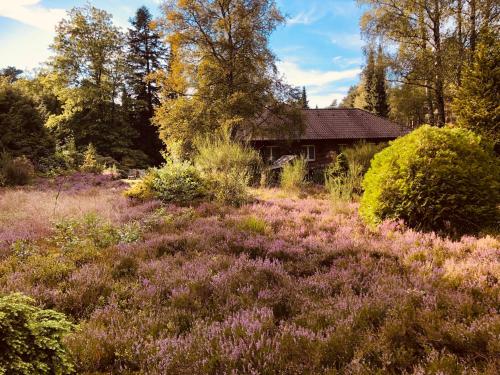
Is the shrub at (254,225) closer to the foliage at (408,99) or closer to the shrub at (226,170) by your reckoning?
the shrub at (226,170)

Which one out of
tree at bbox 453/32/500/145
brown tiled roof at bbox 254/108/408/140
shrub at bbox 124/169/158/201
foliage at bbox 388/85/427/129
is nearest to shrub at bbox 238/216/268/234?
shrub at bbox 124/169/158/201

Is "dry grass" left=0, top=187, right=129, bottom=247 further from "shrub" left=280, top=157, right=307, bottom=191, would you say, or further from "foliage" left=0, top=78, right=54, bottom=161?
"foliage" left=0, top=78, right=54, bottom=161

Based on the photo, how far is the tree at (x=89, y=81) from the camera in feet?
117

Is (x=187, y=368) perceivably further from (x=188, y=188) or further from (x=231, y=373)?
(x=188, y=188)

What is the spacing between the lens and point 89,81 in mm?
36469

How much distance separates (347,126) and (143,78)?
2306 cm

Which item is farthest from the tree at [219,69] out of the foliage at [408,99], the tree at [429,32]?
the foliage at [408,99]

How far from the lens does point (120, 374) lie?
3.05 metres

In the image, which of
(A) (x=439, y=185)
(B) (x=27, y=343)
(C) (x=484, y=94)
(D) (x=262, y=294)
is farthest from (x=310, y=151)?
(B) (x=27, y=343)

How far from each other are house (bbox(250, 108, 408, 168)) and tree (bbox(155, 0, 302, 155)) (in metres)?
6.78

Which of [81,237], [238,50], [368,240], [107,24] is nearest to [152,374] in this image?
[368,240]

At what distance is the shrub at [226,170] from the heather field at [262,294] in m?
2.79

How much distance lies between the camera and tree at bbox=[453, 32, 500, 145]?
10398 mm

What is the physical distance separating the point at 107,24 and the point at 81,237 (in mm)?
36377
